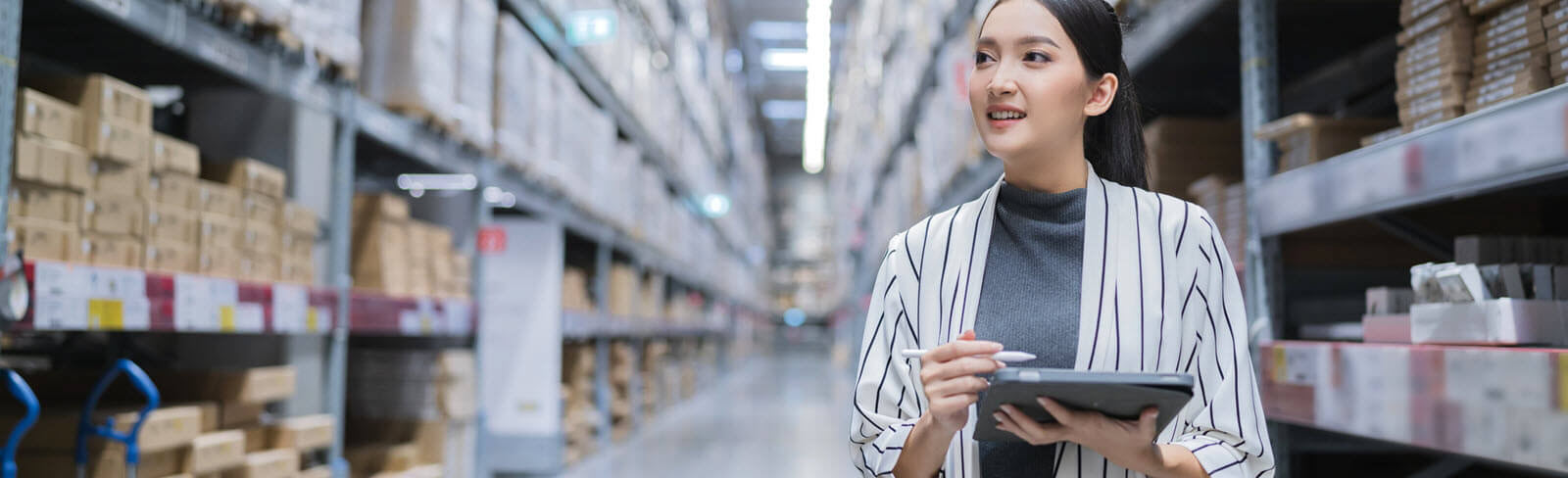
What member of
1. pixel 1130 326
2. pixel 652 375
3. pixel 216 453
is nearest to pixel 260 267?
pixel 216 453

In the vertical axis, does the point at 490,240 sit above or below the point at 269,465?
above

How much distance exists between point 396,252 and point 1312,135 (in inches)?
118

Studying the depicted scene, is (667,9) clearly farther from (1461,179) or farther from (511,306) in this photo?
(1461,179)

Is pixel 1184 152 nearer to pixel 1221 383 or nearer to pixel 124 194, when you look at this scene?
pixel 1221 383

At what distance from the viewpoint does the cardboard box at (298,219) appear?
301 cm

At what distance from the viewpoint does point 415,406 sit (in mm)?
4398

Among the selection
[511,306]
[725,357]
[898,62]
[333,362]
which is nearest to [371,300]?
[333,362]

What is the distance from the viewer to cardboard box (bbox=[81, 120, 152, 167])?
225 centimetres

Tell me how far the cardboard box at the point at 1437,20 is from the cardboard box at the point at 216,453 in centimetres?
272

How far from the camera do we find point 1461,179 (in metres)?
1.70

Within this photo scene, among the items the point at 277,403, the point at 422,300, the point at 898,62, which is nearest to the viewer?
the point at 277,403

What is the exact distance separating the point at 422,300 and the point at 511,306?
1.73m

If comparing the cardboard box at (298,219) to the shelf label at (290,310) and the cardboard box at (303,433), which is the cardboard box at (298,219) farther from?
the cardboard box at (303,433)

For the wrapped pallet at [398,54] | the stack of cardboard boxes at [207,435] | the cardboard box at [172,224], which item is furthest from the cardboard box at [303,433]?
the wrapped pallet at [398,54]
